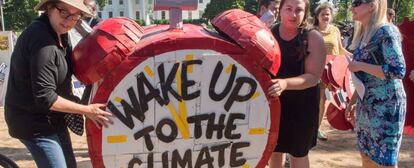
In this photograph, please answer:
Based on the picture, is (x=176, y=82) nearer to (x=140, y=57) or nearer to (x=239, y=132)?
(x=140, y=57)

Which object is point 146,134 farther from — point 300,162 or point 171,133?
point 300,162

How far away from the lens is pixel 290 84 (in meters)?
2.56

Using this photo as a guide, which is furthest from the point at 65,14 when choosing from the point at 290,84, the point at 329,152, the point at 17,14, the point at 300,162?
the point at 17,14

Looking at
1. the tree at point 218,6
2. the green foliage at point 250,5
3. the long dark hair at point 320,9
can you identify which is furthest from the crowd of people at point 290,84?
the tree at point 218,6

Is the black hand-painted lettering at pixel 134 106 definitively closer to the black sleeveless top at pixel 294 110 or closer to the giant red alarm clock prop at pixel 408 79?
the black sleeveless top at pixel 294 110

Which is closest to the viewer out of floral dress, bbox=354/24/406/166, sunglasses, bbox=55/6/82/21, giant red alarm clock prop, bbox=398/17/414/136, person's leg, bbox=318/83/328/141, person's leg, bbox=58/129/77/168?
sunglasses, bbox=55/6/82/21

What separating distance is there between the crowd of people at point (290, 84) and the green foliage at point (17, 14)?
117 feet

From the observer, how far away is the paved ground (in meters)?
4.75

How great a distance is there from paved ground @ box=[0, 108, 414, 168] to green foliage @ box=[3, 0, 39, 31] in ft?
106

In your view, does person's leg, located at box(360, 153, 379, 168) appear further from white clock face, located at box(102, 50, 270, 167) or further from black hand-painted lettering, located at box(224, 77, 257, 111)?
black hand-painted lettering, located at box(224, 77, 257, 111)

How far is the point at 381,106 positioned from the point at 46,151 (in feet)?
6.23

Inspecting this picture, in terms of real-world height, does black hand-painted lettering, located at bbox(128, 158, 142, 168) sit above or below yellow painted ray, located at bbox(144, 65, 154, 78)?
below

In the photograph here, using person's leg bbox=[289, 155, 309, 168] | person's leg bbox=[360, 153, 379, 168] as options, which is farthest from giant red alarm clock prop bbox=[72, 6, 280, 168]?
person's leg bbox=[360, 153, 379, 168]

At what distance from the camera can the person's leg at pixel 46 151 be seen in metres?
2.40
